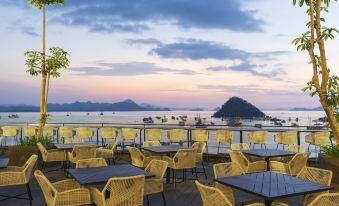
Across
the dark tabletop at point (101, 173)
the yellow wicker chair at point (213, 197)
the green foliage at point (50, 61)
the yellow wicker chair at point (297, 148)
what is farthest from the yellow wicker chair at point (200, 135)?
the yellow wicker chair at point (213, 197)

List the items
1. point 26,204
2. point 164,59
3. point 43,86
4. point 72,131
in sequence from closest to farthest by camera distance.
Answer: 1. point 26,204
2. point 43,86
3. point 72,131
4. point 164,59

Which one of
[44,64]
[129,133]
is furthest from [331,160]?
[44,64]

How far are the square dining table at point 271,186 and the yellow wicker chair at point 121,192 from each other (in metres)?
0.91

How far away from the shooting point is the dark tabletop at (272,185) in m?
3.27

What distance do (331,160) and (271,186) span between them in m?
2.63

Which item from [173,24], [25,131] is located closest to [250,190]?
[25,131]

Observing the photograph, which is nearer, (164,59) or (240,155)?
(240,155)

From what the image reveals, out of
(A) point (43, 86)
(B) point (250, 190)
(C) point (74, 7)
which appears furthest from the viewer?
(C) point (74, 7)

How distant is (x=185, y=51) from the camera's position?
21.6 metres

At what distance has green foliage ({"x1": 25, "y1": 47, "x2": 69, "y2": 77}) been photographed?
29.9 feet

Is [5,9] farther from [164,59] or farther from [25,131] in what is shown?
[164,59]

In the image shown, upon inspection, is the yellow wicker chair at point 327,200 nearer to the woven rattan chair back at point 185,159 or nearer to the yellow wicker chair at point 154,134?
the woven rattan chair back at point 185,159

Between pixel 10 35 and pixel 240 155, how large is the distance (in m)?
13.0

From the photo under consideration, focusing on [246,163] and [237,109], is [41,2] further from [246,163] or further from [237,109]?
[237,109]
